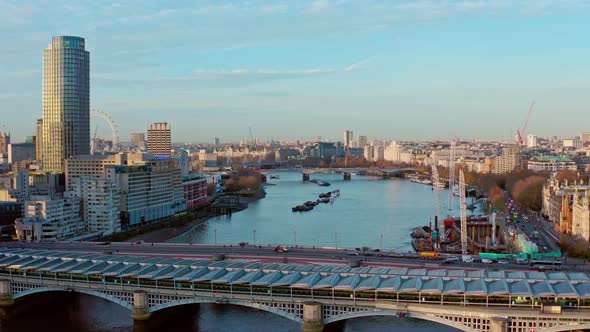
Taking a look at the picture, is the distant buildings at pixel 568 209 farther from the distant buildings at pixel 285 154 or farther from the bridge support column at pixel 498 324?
the distant buildings at pixel 285 154

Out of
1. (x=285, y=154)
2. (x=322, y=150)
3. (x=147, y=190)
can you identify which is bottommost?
(x=147, y=190)

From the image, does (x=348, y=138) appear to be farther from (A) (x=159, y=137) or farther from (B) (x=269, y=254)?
(B) (x=269, y=254)

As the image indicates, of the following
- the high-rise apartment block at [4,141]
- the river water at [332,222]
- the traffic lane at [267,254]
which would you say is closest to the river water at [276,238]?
the river water at [332,222]

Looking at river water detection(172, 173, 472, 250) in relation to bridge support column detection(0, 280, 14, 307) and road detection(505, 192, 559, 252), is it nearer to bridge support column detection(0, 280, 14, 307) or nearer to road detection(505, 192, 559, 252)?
road detection(505, 192, 559, 252)

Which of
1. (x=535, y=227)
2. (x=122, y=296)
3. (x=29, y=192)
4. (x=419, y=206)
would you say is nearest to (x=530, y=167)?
(x=419, y=206)

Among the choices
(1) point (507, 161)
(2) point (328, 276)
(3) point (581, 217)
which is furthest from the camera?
(1) point (507, 161)

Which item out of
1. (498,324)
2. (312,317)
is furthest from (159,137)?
(498,324)
